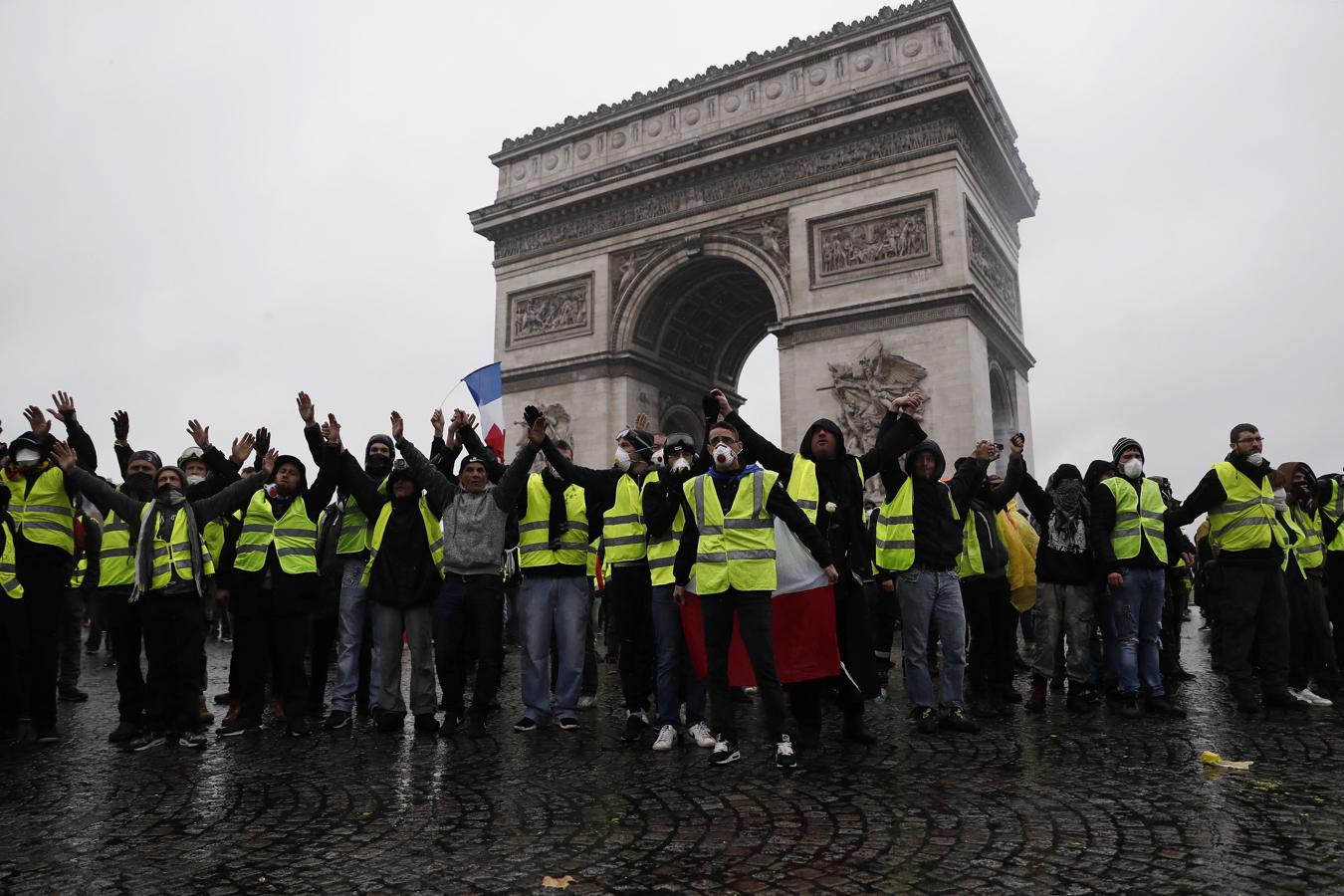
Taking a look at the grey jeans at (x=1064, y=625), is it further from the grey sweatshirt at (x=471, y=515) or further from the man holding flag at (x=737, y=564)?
the grey sweatshirt at (x=471, y=515)

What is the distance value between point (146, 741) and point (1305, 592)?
8.61m

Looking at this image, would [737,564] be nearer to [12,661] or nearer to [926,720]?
[926,720]

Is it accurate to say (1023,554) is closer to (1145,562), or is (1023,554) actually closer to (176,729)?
(1145,562)

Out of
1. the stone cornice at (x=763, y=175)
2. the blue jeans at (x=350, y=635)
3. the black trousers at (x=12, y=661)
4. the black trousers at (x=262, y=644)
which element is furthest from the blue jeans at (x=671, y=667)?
the stone cornice at (x=763, y=175)

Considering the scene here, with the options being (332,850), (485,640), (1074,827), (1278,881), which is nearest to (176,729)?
(485,640)

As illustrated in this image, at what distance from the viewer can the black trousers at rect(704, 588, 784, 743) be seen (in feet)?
16.3

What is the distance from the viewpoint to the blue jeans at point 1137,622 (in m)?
6.61

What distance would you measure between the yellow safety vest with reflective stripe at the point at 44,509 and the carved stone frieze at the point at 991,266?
707 inches

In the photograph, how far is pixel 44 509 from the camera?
246 inches

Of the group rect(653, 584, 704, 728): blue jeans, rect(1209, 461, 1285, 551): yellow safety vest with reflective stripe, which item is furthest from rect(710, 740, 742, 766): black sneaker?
rect(1209, 461, 1285, 551): yellow safety vest with reflective stripe

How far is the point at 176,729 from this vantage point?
597 cm

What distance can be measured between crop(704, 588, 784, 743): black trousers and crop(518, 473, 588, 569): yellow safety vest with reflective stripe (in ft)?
4.64

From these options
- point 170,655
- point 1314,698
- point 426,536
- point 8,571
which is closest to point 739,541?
point 426,536

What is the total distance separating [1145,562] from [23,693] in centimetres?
785
